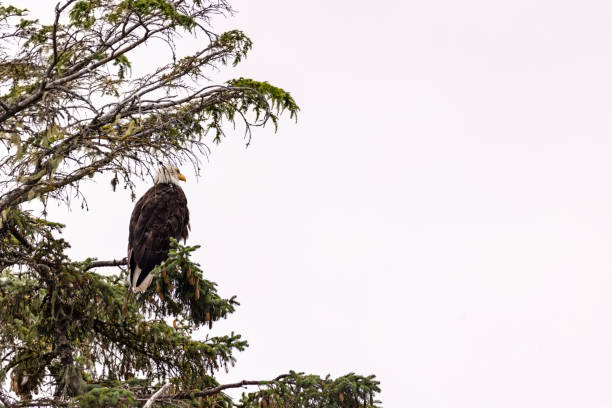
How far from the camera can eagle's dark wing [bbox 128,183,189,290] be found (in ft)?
27.3

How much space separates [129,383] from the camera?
22.2 ft

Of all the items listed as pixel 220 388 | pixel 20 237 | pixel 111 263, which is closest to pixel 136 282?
pixel 111 263

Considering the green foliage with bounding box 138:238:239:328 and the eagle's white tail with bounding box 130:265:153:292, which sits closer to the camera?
the green foliage with bounding box 138:238:239:328

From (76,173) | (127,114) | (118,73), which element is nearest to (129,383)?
(76,173)

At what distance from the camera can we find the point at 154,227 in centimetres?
884

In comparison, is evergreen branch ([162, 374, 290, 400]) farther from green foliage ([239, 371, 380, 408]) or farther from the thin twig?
the thin twig

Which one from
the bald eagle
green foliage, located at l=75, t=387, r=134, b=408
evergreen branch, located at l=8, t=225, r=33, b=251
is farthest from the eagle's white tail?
green foliage, located at l=75, t=387, r=134, b=408

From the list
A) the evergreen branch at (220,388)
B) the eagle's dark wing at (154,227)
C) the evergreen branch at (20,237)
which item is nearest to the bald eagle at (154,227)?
the eagle's dark wing at (154,227)

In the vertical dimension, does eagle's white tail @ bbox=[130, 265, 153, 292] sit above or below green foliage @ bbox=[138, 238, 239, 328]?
above

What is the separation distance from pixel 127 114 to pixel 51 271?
6.16 feet

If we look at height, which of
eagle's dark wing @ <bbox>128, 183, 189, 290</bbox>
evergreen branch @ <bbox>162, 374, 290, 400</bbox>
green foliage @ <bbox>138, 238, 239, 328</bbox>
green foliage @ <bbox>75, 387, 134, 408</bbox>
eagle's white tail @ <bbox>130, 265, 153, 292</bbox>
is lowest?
green foliage @ <bbox>75, 387, 134, 408</bbox>

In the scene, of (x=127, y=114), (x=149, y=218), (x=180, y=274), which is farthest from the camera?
(x=149, y=218)

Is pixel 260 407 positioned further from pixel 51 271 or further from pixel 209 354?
pixel 51 271

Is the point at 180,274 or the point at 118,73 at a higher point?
the point at 118,73
